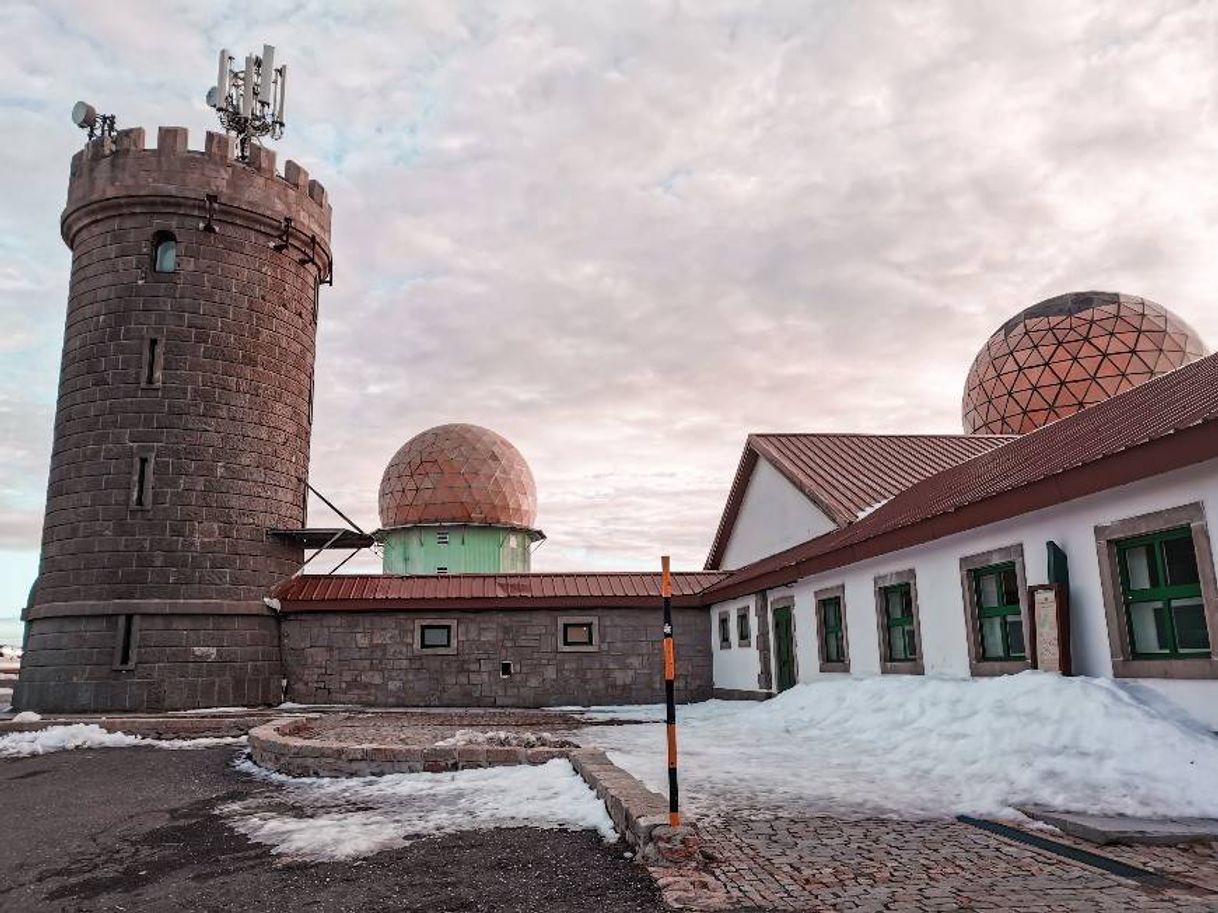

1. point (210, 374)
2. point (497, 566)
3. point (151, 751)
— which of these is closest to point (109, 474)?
point (210, 374)

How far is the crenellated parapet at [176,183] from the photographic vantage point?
21.2 metres

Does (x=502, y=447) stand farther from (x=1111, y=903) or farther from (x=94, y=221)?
(x=1111, y=903)

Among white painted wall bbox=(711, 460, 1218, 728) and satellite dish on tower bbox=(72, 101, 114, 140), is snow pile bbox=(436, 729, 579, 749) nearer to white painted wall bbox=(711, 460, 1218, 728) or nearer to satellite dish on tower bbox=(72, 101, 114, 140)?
white painted wall bbox=(711, 460, 1218, 728)

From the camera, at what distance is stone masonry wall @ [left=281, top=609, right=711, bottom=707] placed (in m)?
21.6

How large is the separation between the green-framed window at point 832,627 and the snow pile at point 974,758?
3614mm

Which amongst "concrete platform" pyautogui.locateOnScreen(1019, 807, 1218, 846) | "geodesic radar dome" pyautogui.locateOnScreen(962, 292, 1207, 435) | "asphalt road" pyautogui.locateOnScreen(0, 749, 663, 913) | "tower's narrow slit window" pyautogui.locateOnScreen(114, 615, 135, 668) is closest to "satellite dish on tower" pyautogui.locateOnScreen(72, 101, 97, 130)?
"tower's narrow slit window" pyautogui.locateOnScreen(114, 615, 135, 668)

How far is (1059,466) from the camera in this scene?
934cm

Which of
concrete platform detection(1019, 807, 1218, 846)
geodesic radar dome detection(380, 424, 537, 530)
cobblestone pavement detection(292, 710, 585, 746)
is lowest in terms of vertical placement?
cobblestone pavement detection(292, 710, 585, 746)

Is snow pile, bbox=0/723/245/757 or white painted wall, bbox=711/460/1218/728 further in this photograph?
snow pile, bbox=0/723/245/757

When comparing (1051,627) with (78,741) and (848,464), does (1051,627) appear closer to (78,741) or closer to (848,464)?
(848,464)

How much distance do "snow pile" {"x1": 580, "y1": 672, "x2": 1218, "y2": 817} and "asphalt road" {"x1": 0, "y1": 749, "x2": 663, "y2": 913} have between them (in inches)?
66.1

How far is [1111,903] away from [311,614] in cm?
2011

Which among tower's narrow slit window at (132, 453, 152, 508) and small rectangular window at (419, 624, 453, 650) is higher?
tower's narrow slit window at (132, 453, 152, 508)

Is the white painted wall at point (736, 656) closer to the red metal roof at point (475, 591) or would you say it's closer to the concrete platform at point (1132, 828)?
the red metal roof at point (475, 591)
